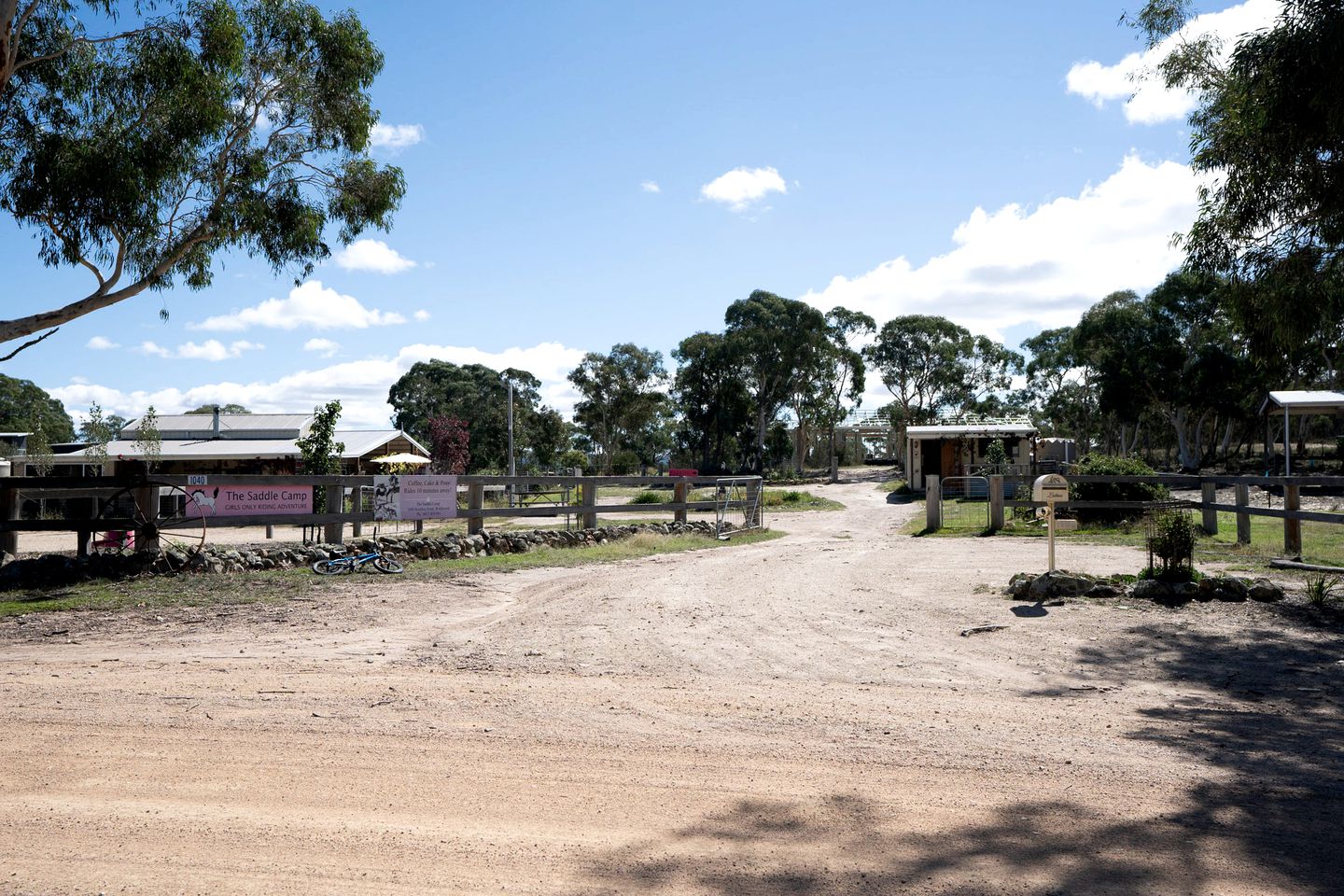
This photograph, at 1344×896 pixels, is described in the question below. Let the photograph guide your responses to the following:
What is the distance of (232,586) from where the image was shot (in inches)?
440

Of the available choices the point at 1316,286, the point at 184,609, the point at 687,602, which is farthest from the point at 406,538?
the point at 1316,286

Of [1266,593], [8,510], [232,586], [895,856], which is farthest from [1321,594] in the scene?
[8,510]

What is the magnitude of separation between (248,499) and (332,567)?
1.79 metres

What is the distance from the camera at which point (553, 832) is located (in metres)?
3.92

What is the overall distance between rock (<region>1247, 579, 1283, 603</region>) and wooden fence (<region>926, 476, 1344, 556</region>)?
298cm

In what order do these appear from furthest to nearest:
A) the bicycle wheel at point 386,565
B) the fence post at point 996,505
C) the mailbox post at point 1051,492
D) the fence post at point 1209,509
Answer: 1. the fence post at point 996,505
2. the fence post at point 1209,509
3. the bicycle wheel at point 386,565
4. the mailbox post at point 1051,492

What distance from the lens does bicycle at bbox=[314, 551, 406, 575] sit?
12.6 meters

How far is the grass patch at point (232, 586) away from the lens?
32.8 feet

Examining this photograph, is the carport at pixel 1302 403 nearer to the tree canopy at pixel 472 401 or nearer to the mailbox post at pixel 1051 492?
the mailbox post at pixel 1051 492

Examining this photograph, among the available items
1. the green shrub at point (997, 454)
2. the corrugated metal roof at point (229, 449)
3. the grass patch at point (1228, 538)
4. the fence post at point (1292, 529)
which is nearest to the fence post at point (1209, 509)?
the grass patch at point (1228, 538)

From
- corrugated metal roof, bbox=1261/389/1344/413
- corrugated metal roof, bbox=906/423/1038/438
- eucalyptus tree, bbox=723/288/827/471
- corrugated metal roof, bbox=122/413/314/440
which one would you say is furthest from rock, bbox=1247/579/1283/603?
eucalyptus tree, bbox=723/288/827/471

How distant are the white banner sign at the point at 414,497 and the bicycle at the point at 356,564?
1.56 meters

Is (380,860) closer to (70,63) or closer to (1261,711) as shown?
(1261,711)

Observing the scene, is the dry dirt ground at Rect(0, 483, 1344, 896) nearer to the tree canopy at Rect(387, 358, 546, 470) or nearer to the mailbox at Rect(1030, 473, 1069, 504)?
the mailbox at Rect(1030, 473, 1069, 504)
